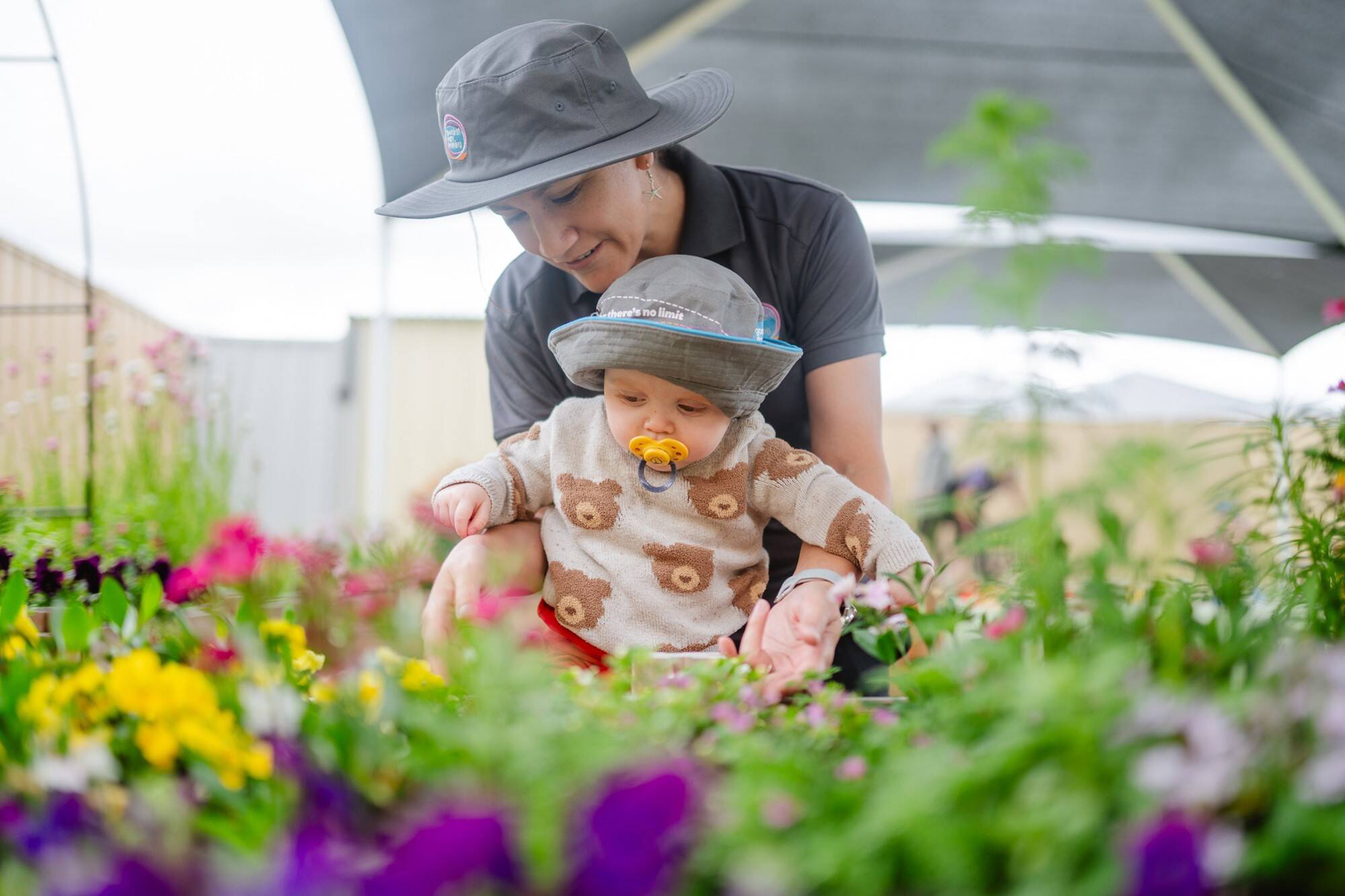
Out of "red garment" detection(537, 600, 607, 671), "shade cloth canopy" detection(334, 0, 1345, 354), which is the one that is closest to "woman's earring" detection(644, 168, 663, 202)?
"red garment" detection(537, 600, 607, 671)

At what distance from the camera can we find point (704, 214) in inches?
71.7

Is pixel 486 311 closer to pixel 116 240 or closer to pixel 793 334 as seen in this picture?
pixel 793 334

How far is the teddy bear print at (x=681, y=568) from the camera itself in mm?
1695

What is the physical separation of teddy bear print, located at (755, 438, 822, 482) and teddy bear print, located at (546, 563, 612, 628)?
34cm

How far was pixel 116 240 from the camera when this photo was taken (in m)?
15.8

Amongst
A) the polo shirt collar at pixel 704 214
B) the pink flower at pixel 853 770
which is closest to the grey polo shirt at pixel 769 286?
the polo shirt collar at pixel 704 214

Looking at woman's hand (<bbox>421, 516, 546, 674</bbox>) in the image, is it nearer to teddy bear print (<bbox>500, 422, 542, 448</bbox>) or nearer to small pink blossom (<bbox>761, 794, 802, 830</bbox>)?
teddy bear print (<bbox>500, 422, 542, 448</bbox>)

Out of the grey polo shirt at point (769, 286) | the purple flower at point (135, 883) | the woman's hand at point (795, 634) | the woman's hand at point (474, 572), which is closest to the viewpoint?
the purple flower at point (135, 883)

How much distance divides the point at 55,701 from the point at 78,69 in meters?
4.02

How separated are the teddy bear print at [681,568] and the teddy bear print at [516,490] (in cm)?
24

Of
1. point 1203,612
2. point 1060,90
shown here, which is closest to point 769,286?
point 1203,612

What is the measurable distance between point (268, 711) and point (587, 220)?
1024 millimetres

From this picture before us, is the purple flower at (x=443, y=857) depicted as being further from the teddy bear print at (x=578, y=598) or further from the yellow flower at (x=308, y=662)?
the teddy bear print at (x=578, y=598)

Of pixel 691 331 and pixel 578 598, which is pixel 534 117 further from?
pixel 578 598
